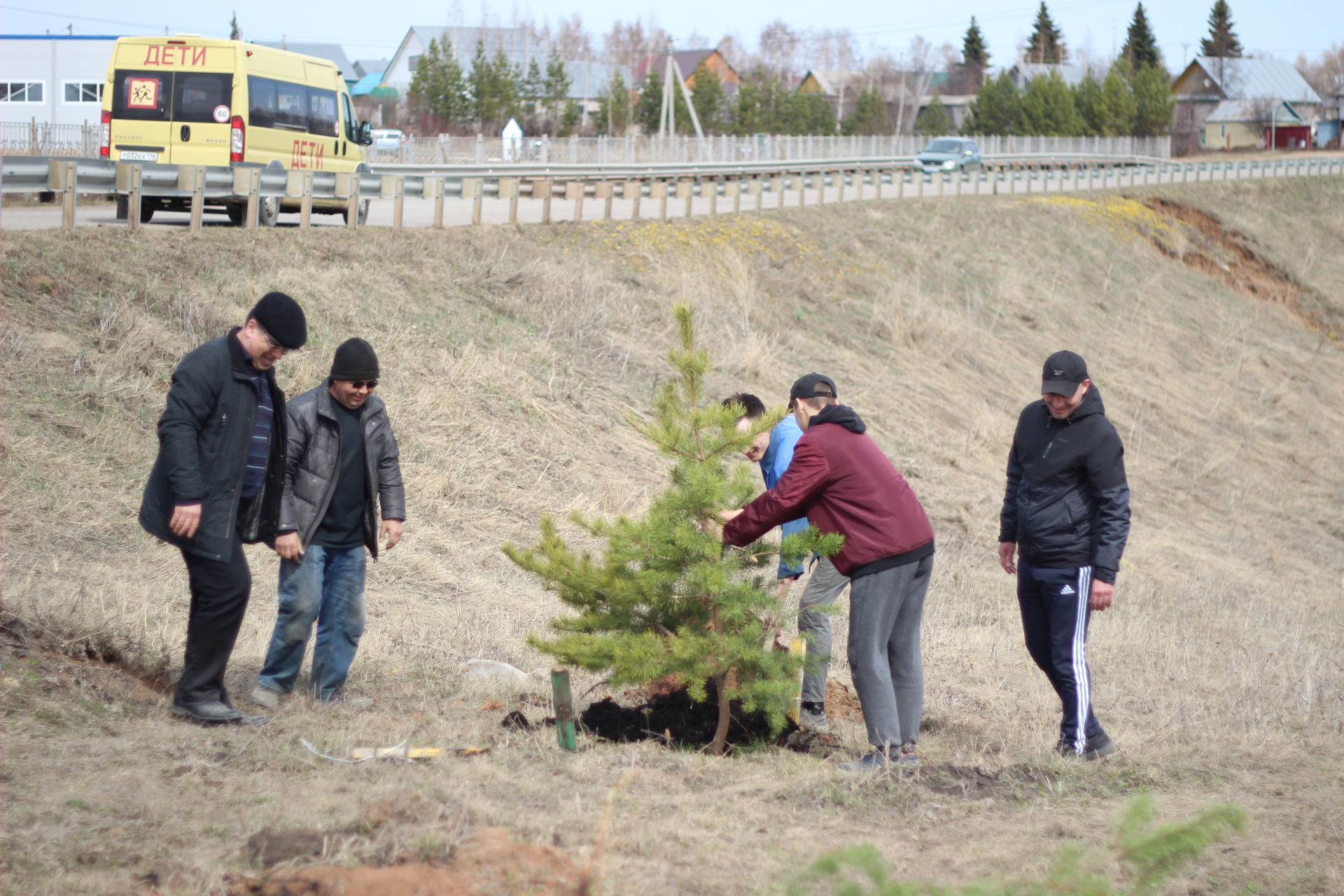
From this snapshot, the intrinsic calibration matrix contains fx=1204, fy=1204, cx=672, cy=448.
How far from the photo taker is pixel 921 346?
22.1 m

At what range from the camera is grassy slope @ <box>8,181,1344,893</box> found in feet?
14.2

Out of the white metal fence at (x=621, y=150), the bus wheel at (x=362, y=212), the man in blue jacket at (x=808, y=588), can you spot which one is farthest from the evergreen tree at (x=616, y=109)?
the man in blue jacket at (x=808, y=588)

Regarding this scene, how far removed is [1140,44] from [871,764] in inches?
4603

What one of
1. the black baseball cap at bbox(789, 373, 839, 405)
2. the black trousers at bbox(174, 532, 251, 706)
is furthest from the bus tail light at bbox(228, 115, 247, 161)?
the black baseball cap at bbox(789, 373, 839, 405)

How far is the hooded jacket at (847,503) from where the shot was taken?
5324mm

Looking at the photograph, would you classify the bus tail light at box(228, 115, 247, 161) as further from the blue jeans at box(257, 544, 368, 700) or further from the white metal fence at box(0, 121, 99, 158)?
the blue jeans at box(257, 544, 368, 700)

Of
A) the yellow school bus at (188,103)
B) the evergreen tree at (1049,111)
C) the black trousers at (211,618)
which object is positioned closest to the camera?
the black trousers at (211,618)

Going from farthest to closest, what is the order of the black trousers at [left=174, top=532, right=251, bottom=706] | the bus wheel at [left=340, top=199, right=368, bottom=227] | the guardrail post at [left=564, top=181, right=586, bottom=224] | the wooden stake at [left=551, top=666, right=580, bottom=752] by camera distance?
the guardrail post at [left=564, top=181, right=586, bottom=224] < the bus wheel at [left=340, top=199, right=368, bottom=227] < the wooden stake at [left=551, top=666, right=580, bottom=752] < the black trousers at [left=174, top=532, right=251, bottom=706]

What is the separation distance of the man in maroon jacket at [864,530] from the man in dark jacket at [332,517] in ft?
5.91

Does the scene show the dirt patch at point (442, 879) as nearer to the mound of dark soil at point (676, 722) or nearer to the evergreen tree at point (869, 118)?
the mound of dark soil at point (676, 722)

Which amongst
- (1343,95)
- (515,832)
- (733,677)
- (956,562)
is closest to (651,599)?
(733,677)

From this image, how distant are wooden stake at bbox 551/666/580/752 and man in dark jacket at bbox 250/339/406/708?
1075 millimetres

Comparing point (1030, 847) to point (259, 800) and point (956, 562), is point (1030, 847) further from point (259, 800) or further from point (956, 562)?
point (956, 562)

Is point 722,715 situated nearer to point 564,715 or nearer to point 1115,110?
point 564,715
